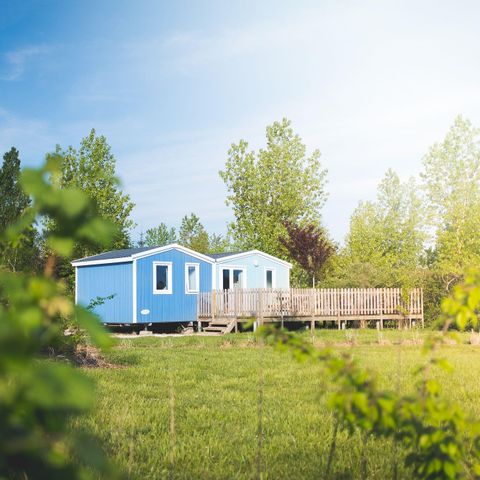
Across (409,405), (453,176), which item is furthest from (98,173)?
(409,405)

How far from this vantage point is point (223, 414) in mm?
6172

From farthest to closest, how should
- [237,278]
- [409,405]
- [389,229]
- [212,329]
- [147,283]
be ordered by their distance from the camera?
1. [389,229]
2. [237,278]
3. [147,283]
4. [212,329]
5. [409,405]

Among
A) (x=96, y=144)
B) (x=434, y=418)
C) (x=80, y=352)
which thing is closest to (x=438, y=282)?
(x=80, y=352)

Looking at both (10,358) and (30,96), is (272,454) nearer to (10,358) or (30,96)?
(10,358)

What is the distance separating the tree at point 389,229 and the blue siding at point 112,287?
1584 centimetres

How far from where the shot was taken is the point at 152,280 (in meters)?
23.8

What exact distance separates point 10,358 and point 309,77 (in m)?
24.4

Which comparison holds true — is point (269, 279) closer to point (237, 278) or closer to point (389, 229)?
point (237, 278)

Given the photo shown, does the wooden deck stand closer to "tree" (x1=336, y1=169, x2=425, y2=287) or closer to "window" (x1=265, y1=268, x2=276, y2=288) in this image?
"window" (x1=265, y1=268, x2=276, y2=288)

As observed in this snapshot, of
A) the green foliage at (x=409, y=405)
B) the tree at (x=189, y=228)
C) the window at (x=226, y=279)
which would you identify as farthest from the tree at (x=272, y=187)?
the green foliage at (x=409, y=405)

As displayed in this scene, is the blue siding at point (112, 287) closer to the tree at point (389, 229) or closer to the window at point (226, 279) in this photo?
the window at point (226, 279)

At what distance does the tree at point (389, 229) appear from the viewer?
39469mm

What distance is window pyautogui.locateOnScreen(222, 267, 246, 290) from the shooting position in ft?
88.5

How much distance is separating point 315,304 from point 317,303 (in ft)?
0.51
